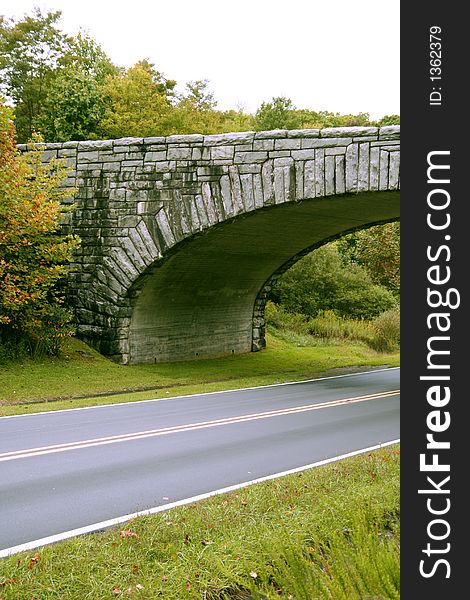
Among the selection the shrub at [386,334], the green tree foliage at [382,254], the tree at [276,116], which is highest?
the tree at [276,116]

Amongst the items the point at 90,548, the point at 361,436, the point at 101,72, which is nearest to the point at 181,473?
the point at 90,548

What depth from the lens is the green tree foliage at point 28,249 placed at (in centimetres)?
1508

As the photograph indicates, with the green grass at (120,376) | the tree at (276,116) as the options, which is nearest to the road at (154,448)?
the green grass at (120,376)

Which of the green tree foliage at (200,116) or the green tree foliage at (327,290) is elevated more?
the green tree foliage at (200,116)

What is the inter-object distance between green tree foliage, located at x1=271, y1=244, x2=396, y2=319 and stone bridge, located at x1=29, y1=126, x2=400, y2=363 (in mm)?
12987

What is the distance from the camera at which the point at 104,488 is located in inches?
265

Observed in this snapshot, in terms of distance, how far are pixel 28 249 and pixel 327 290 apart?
2042cm

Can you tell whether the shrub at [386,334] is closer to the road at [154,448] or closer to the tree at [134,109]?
the tree at [134,109]

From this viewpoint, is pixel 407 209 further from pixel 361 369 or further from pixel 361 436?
pixel 361 369

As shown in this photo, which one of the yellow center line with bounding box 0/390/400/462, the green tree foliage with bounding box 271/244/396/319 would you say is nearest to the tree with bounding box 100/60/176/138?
the green tree foliage with bounding box 271/244/396/319

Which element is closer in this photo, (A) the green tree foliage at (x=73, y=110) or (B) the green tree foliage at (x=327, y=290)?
(A) the green tree foliage at (x=73, y=110)

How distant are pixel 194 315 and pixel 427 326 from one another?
18.0 m

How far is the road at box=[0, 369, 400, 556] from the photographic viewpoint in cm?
620

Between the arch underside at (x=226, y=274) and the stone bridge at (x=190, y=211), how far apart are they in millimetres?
44
